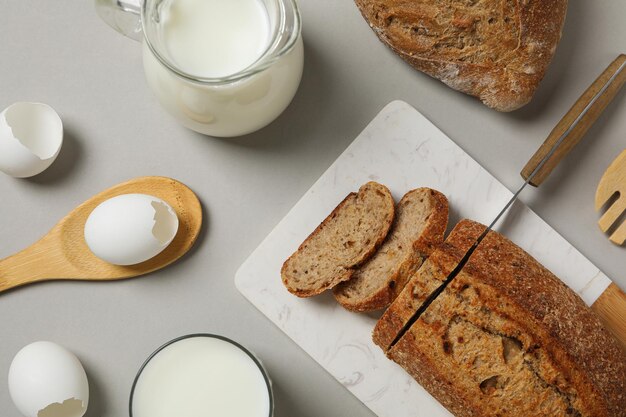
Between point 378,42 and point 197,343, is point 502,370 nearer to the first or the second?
point 197,343

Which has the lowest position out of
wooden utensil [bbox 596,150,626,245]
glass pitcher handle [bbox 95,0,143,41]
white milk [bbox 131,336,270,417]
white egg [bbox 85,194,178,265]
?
white milk [bbox 131,336,270,417]

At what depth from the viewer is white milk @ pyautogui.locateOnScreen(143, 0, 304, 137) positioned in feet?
4.39

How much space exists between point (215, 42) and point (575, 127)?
2.65 feet

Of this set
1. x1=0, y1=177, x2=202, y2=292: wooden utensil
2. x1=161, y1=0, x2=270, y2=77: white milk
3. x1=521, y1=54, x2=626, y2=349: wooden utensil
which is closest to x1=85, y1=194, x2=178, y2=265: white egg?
x1=0, y1=177, x2=202, y2=292: wooden utensil

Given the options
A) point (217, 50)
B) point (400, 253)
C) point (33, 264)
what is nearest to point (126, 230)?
point (33, 264)

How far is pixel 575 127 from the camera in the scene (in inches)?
62.4

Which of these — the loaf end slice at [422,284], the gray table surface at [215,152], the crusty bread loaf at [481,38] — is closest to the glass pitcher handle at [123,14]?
the gray table surface at [215,152]

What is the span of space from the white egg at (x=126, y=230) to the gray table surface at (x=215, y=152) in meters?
0.15

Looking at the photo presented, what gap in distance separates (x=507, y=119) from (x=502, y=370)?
62cm

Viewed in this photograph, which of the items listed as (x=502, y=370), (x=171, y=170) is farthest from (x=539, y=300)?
(x=171, y=170)

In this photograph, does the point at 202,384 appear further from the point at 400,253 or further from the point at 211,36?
the point at 211,36

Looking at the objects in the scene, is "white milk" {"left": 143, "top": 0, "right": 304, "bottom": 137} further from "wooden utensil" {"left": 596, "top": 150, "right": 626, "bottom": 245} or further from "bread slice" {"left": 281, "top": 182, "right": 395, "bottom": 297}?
"wooden utensil" {"left": 596, "top": 150, "right": 626, "bottom": 245}

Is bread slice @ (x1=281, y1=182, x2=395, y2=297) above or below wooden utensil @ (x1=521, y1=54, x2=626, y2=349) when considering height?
below

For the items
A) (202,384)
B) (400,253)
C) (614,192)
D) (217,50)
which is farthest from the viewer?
(614,192)
